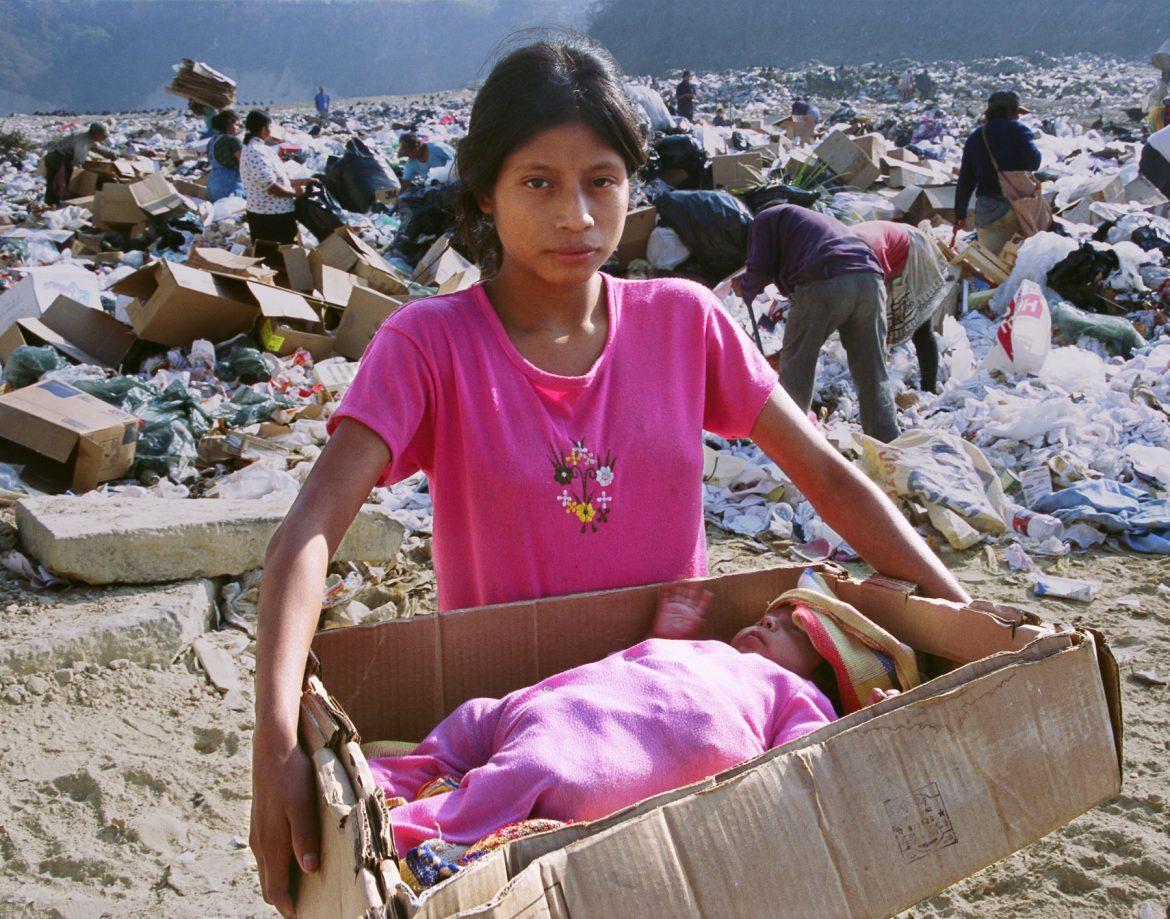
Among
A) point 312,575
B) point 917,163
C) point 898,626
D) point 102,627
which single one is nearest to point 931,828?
point 898,626

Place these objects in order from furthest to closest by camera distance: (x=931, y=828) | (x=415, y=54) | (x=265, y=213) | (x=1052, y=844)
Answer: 1. (x=415, y=54)
2. (x=265, y=213)
3. (x=1052, y=844)
4. (x=931, y=828)

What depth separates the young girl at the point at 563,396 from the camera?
132cm

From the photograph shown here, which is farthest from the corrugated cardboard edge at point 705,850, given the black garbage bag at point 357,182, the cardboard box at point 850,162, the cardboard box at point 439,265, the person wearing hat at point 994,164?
the black garbage bag at point 357,182

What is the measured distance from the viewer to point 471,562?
4.61 feet

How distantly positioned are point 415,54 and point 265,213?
7584 cm

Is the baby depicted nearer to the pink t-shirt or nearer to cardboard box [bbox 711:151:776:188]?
the pink t-shirt

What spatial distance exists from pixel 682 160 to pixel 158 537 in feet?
18.9

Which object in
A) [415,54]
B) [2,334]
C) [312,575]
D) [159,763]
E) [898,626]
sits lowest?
[159,763]

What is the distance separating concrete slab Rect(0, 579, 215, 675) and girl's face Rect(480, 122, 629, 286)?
236 cm

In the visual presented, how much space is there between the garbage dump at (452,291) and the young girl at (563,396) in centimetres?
7

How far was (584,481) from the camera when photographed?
4.48ft

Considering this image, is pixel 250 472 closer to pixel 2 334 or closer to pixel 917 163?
pixel 2 334

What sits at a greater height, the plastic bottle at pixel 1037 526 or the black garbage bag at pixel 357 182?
the black garbage bag at pixel 357 182

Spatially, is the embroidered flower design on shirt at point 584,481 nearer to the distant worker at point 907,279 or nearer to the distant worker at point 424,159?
the distant worker at point 907,279
